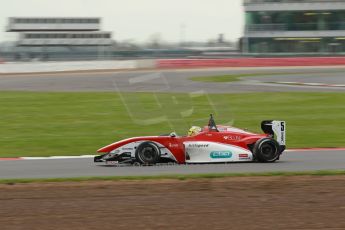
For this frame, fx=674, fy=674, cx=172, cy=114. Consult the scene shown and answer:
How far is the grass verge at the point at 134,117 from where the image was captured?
14898 mm

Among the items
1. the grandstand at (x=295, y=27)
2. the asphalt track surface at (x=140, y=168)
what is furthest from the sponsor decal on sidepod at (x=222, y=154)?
the grandstand at (x=295, y=27)

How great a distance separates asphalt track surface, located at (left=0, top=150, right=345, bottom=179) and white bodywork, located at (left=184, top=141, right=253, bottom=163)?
108 mm

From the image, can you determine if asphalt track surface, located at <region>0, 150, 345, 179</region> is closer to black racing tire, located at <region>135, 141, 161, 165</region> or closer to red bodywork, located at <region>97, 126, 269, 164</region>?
black racing tire, located at <region>135, 141, 161, 165</region>

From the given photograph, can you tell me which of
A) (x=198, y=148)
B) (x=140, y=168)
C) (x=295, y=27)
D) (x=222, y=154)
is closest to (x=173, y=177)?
(x=140, y=168)

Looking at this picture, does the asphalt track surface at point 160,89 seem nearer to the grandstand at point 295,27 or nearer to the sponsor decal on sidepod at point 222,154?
the sponsor decal on sidepod at point 222,154

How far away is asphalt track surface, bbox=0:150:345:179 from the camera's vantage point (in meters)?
11.1

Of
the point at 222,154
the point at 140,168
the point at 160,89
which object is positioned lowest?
the point at 140,168

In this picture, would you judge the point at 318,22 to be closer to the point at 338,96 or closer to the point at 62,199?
the point at 338,96

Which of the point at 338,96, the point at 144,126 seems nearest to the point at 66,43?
the point at 338,96

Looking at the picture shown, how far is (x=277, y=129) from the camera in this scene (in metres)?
12.2

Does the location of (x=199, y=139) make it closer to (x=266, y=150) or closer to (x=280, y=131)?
(x=266, y=150)

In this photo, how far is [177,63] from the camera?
4866 centimetres

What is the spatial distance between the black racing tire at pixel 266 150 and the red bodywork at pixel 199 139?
5.2 inches

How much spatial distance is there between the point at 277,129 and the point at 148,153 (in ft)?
7.86
